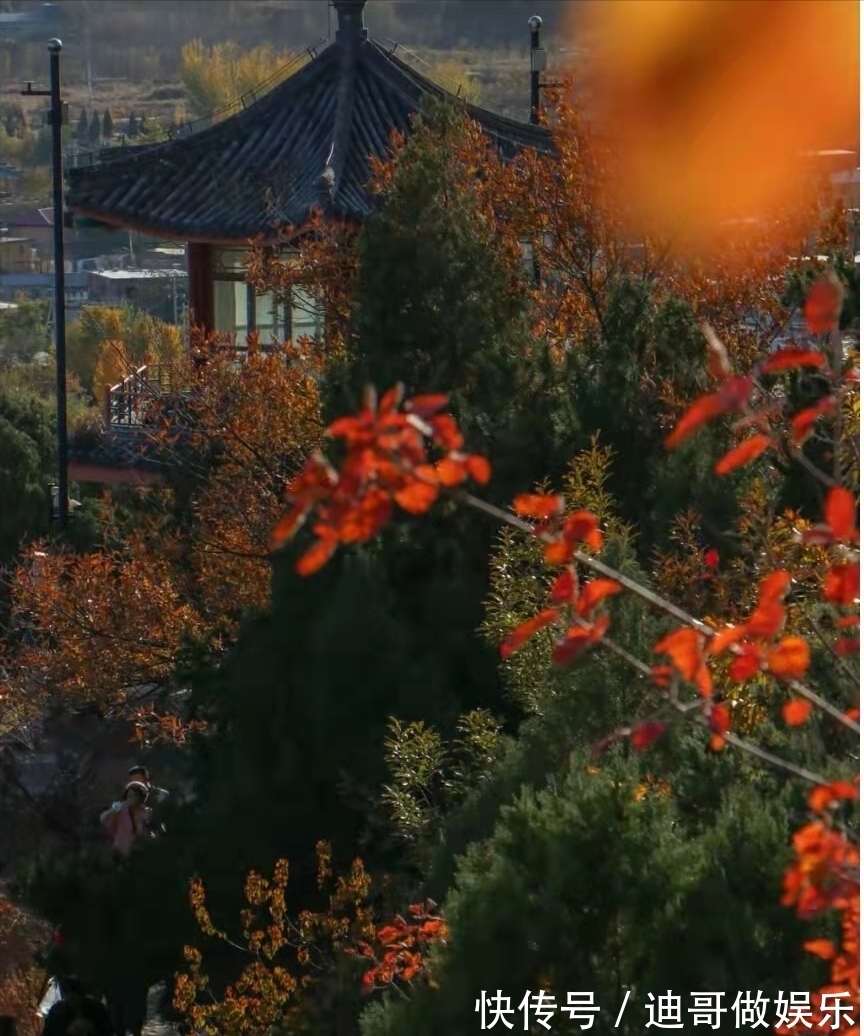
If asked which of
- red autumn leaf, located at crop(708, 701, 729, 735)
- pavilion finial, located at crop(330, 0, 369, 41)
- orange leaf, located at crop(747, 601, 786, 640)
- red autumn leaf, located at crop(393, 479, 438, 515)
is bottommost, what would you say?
red autumn leaf, located at crop(708, 701, 729, 735)

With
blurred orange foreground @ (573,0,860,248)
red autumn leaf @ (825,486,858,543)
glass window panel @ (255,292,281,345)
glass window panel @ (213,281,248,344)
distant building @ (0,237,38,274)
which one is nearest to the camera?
red autumn leaf @ (825,486,858,543)

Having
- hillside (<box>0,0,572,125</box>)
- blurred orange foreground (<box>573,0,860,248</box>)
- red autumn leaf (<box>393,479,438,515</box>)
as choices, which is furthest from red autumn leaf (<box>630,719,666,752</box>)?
hillside (<box>0,0,572,125</box>)

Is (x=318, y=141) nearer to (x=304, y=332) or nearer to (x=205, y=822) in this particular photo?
(x=304, y=332)

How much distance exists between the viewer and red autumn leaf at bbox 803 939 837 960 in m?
4.62

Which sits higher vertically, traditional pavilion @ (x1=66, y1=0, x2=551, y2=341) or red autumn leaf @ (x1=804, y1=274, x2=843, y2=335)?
traditional pavilion @ (x1=66, y1=0, x2=551, y2=341)

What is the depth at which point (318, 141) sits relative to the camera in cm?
1862

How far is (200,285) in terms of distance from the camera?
62.5 feet

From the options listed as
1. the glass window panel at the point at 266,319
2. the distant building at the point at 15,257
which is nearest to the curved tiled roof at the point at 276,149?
the glass window panel at the point at 266,319

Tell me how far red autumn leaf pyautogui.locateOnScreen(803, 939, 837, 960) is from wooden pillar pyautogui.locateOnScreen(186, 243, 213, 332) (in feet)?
47.6

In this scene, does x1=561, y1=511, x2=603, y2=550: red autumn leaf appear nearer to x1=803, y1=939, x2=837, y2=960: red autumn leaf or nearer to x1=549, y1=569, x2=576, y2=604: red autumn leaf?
x1=549, y1=569, x2=576, y2=604: red autumn leaf

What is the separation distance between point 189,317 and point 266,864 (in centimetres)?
1021

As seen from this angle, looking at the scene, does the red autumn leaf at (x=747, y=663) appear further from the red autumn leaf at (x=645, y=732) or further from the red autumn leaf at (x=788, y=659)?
the red autumn leaf at (x=645, y=732)

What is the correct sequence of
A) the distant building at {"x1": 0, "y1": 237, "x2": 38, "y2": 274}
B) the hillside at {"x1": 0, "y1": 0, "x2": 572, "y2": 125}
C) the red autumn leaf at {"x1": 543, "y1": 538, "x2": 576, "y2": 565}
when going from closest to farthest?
the red autumn leaf at {"x1": 543, "y1": 538, "x2": 576, "y2": 565}, the distant building at {"x1": 0, "y1": 237, "x2": 38, "y2": 274}, the hillside at {"x1": 0, "y1": 0, "x2": 572, "y2": 125}

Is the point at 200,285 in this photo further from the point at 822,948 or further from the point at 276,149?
the point at 822,948
